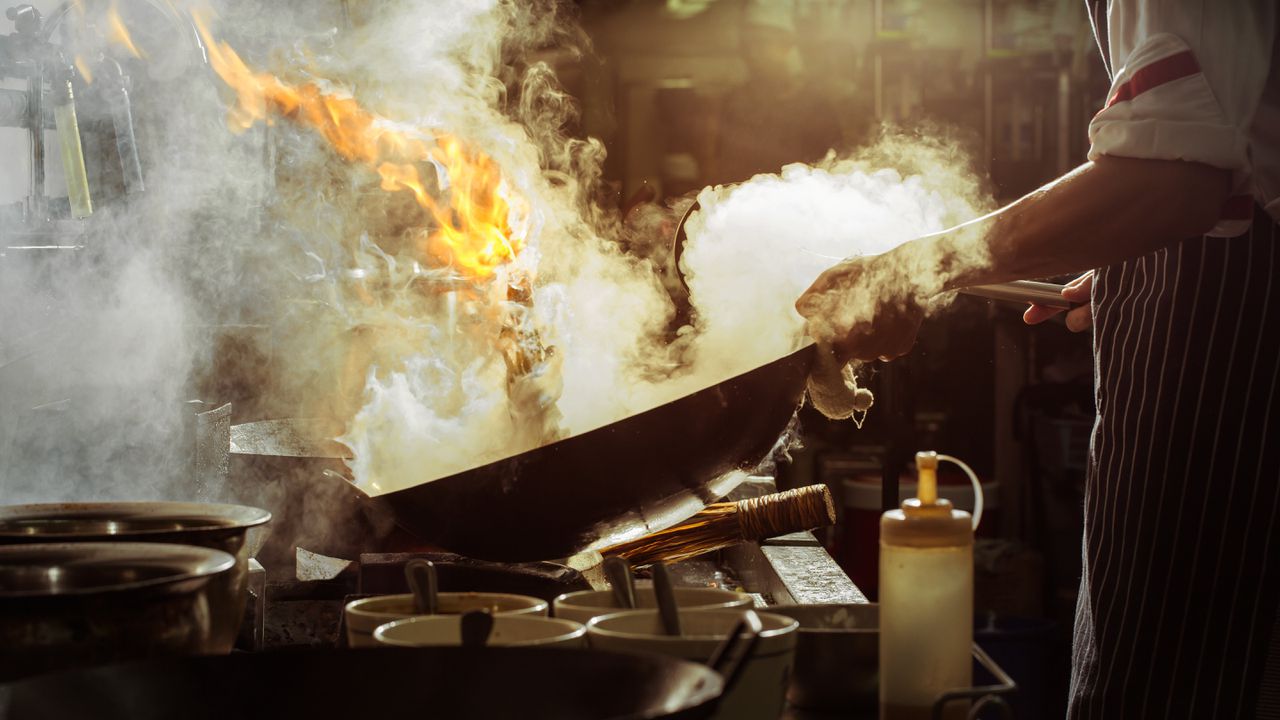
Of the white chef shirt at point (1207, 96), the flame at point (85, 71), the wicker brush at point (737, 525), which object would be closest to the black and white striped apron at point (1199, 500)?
the white chef shirt at point (1207, 96)

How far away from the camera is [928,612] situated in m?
1.05

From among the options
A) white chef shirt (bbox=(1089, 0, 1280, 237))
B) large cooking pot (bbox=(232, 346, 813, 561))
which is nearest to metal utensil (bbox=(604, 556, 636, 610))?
large cooking pot (bbox=(232, 346, 813, 561))

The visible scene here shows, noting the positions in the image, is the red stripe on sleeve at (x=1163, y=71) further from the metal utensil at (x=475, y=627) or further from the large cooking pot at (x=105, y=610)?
the large cooking pot at (x=105, y=610)

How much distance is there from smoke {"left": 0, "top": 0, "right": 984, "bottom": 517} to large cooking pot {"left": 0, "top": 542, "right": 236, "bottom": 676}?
911mm

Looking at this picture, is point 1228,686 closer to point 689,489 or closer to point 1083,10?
point 689,489

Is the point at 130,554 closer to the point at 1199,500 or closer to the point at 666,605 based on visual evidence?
the point at 666,605

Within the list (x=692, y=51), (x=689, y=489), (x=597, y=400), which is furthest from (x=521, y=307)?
(x=692, y=51)

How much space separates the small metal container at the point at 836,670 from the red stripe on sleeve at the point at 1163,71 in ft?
2.96

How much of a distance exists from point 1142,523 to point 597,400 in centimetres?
95

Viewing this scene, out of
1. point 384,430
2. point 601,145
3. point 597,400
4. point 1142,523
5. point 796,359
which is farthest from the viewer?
point 601,145

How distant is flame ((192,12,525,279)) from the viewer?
2.50 m

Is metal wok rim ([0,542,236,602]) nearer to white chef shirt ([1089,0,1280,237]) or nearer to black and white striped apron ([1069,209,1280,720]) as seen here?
white chef shirt ([1089,0,1280,237])

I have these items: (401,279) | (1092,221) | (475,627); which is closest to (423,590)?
(475,627)

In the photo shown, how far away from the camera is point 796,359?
4.98ft
